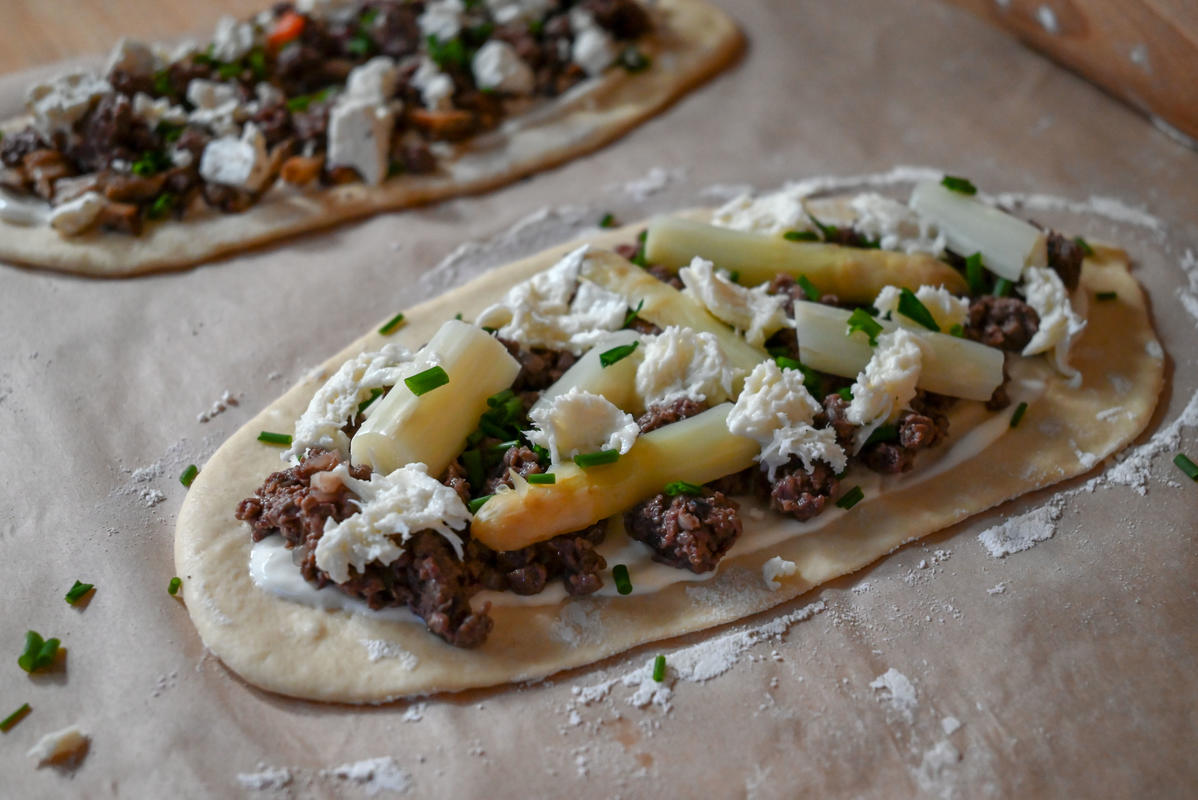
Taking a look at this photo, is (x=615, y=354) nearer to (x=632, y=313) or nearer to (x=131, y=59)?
(x=632, y=313)

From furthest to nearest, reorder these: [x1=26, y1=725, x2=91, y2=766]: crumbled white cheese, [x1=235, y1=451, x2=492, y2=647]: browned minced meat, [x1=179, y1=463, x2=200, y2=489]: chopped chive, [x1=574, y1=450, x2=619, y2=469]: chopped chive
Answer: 1. [x1=179, y1=463, x2=200, y2=489]: chopped chive
2. [x1=574, y1=450, x2=619, y2=469]: chopped chive
3. [x1=235, y1=451, x2=492, y2=647]: browned minced meat
4. [x1=26, y1=725, x2=91, y2=766]: crumbled white cheese

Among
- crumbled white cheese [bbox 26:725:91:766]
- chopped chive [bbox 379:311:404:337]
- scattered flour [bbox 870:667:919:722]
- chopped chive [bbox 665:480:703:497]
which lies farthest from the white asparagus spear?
scattered flour [bbox 870:667:919:722]

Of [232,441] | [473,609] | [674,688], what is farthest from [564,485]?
[232,441]

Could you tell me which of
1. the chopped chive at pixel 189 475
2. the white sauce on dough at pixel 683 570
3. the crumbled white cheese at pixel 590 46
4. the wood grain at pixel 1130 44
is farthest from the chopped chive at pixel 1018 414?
the chopped chive at pixel 189 475

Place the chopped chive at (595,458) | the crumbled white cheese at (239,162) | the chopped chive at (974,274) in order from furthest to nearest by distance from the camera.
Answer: the crumbled white cheese at (239,162) < the chopped chive at (974,274) < the chopped chive at (595,458)

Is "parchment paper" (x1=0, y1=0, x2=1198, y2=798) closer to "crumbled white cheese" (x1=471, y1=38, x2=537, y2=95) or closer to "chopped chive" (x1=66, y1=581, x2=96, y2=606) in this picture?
"chopped chive" (x1=66, y1=581, x2=96, y2=606)

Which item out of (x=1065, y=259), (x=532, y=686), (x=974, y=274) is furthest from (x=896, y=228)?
(x=532, y=686)

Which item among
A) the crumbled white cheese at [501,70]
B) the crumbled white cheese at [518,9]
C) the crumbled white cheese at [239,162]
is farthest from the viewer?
the crumbled white cheese at [518,9]

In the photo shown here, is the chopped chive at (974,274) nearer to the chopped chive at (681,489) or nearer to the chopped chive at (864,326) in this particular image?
the chopped chive at (864,326)
